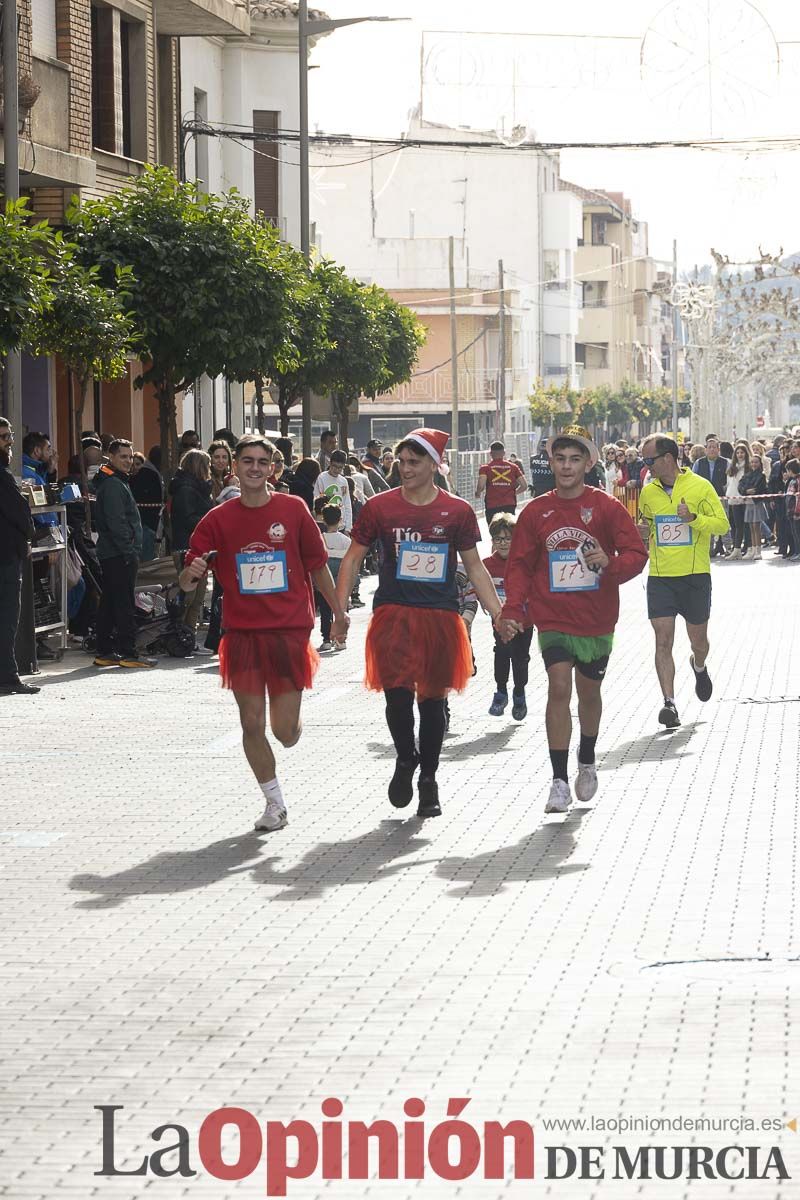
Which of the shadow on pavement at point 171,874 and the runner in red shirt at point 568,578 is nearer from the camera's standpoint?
the shadow on pavement at point 171,874

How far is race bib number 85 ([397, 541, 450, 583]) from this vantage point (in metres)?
9.88

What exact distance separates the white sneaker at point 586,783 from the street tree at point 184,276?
12254mm

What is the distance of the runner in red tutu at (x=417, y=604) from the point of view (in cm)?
989

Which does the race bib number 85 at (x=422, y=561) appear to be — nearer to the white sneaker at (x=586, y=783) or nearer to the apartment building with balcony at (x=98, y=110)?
the white sneaker at (x=586, y=783)

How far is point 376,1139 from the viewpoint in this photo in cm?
505

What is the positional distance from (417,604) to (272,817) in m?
1.20

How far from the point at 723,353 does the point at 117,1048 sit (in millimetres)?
65591

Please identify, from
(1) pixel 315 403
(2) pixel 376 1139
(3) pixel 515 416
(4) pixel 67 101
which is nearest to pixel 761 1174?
(2) pixel 376 1139

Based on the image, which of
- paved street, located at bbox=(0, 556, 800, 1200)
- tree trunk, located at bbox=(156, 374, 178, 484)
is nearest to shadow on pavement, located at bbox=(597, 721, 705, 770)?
paved street, located at bbox=(0, 556, 800, 1200)

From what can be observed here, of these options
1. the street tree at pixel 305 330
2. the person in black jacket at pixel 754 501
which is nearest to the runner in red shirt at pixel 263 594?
the street tree at pixel 305 330

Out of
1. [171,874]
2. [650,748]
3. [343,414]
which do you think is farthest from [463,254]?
[171,874]

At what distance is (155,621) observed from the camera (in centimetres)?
1838

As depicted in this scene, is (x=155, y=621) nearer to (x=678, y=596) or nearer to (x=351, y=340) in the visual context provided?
(x=678, y=596)

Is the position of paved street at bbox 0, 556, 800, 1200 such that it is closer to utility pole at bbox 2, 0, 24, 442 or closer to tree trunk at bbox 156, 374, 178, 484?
utility pole at bbox 2, 0, 24, 442
